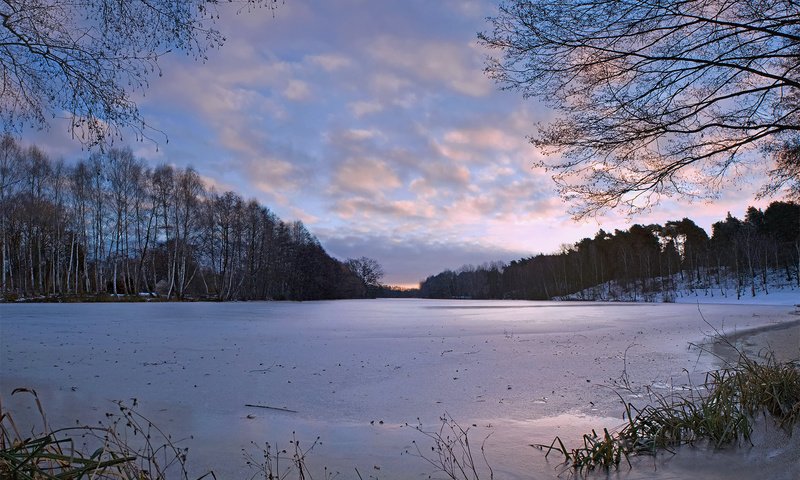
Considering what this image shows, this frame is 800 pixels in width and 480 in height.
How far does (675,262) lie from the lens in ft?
207

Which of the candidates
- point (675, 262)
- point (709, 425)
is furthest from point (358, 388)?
point (675, 262)

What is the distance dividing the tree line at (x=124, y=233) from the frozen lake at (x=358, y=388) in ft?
51.8

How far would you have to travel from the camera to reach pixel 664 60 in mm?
4043

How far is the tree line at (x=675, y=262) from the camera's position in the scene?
158 feet

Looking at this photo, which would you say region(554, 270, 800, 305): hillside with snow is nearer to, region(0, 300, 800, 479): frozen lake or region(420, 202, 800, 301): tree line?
region(420, 202, 800, 301): tree line

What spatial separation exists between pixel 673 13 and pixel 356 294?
68788mm

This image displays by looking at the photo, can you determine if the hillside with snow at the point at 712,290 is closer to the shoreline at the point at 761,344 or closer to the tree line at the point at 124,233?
the shoreline at the point at 761,344

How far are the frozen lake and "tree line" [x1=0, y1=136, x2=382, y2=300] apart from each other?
1580 cm

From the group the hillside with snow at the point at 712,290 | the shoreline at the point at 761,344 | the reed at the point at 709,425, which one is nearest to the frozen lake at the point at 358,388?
the reed at the point at 709,425

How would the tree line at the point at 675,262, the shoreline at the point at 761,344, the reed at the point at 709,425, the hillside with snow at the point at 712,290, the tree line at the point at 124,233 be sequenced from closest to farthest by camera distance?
the reed at the point at 709,425
the shoreline at the point at 761,344
the tree line at the point at 124,233
the hillside with snow at the point at 712,290
the tree line at the point at 675,262

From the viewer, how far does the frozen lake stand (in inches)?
135

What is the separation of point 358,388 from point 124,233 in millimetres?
33218

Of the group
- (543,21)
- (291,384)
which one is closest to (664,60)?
(543,21)

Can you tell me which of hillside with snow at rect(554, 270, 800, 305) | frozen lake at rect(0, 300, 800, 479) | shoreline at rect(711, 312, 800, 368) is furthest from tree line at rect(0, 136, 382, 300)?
hillside with snow at rect(554, 270, 800, 305)
